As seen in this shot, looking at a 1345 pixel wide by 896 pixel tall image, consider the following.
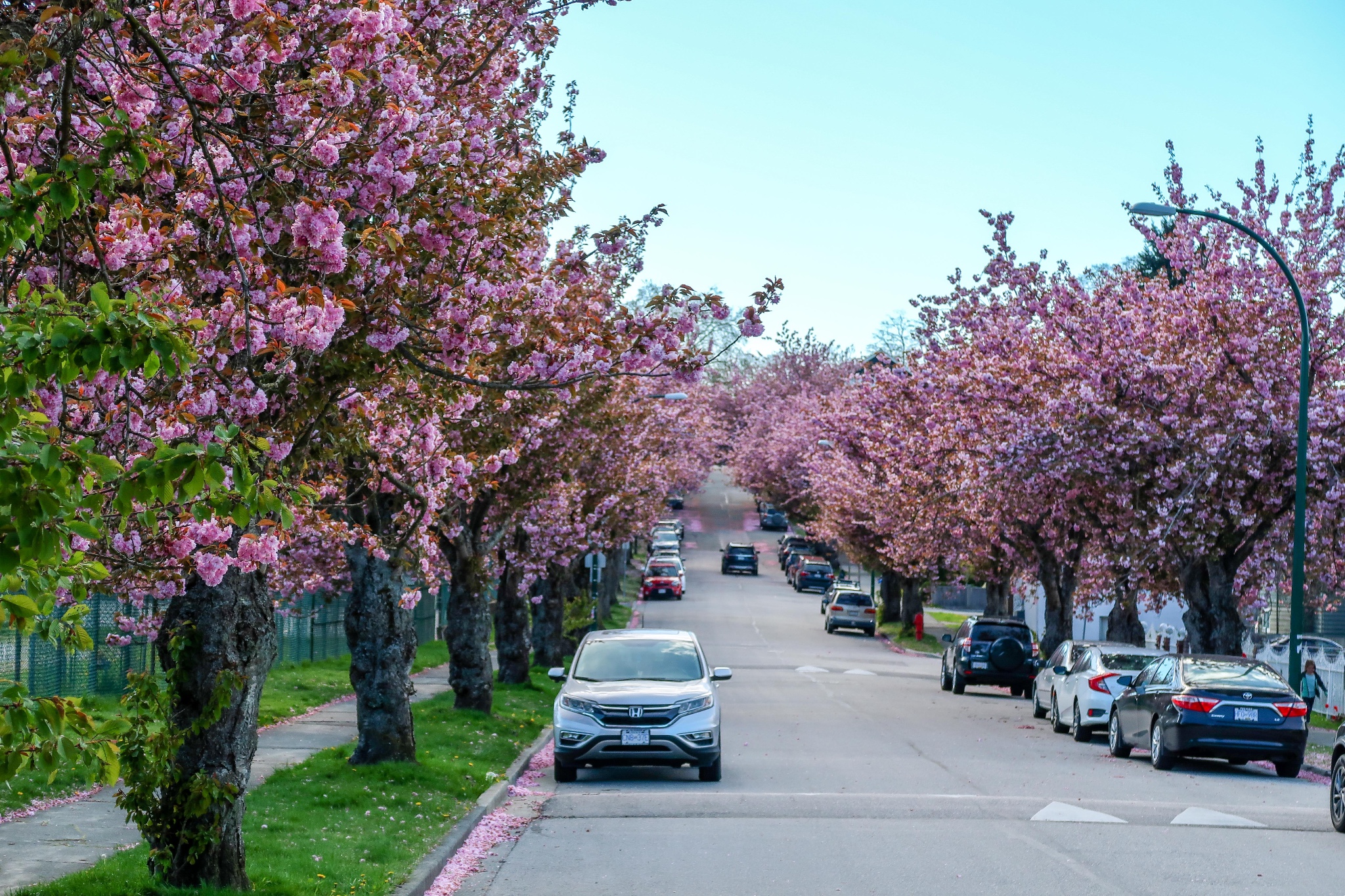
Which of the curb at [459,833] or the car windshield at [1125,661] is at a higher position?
the car windshield at [1125,661]

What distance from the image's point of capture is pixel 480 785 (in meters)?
14.9

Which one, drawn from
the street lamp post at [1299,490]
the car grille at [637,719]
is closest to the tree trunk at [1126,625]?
the street lamp post at [1299,490]

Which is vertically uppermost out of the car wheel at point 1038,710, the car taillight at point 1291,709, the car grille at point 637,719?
the car grille at point 637,719

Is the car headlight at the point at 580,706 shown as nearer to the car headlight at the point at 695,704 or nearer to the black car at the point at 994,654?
the car headlight at the point at 695,704

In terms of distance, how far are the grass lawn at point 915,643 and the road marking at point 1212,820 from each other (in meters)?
33.1

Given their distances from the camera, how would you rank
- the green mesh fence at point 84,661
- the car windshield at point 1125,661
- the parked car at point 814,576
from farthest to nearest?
1. the parked car at point 814,576
2. the car windshield at point 1125,661
3. the green mesh fence at point 84,661

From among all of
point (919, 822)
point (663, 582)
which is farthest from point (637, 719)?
point (663, 582)

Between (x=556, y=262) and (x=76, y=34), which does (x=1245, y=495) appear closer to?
(x=556, y=262)

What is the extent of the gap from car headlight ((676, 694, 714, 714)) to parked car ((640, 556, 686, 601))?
4665 cm

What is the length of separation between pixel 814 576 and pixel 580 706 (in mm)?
56762

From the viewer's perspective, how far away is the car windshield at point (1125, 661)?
73.0ft

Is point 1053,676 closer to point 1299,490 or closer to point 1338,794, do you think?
point 1299,490

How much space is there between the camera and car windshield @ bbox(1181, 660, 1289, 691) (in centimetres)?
1770

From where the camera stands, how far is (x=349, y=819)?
1188cm
